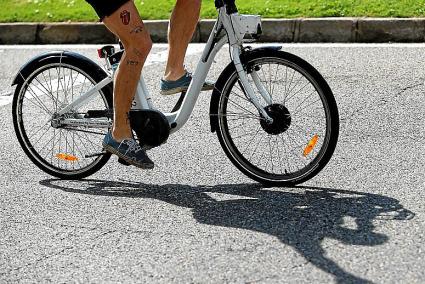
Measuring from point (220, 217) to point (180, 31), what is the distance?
1238mm

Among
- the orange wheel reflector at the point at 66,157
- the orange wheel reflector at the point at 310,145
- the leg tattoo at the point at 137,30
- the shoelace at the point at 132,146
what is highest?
the leg tattoo at the point at 137,30

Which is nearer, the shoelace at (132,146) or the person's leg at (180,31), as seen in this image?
the shoelace at (132,146)

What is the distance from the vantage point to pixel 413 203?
18.6 ft

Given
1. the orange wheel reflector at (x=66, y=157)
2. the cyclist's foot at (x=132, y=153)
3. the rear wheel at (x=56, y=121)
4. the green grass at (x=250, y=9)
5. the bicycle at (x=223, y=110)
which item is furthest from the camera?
the green grass at (x=250, y=9)

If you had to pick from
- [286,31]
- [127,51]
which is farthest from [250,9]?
[127,51]

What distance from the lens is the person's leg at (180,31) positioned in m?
6.31

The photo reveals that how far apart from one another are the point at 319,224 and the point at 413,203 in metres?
0.58

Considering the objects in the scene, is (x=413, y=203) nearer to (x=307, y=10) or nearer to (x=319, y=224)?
(x=319, y=224)

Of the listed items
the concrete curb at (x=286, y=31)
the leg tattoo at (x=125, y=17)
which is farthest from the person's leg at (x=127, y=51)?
the concrete curb at (x=286, y=31)

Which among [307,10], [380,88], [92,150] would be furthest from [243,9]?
[92,150]

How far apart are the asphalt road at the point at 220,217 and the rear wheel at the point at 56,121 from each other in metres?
0.11

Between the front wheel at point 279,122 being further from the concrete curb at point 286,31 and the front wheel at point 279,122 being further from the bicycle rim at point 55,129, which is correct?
the concrete curb at point 286,31

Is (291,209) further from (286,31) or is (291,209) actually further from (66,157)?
(286,31)

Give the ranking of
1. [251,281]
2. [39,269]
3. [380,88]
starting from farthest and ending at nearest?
[380,88] < [39,269] < [251,281]
